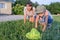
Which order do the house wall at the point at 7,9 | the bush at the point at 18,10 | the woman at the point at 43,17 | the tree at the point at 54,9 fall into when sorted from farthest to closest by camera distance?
the tree at the point at 54,9 < the bush at the point at 18,10 < the house wall at the point at 7,9 < the woman at the point at 43,17

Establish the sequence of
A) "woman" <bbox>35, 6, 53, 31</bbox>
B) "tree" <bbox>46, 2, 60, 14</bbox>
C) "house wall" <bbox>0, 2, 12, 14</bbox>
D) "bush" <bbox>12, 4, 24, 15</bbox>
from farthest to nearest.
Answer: "tree" <bbox>46, 2, 60, 14</bbox>, "bush" <bbox>12, 4, 24, 15</bbox>, "house wall" <bbox>0, 2, 12, 14</bbox>, "woman" <bbox>35, 6, 53, 31</bbox>

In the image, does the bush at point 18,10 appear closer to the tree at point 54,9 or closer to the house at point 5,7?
the house at point 5,7

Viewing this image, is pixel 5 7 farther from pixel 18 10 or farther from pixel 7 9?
pixel 18 10

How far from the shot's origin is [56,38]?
13.4 feet

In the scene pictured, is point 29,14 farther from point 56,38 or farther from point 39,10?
point 56,38

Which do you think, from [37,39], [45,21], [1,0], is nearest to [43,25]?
[45,21]

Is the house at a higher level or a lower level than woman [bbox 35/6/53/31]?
lower

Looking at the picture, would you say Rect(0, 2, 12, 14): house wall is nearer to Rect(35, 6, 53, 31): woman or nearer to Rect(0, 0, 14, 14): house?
Rect(0, 0, 14, 14): house

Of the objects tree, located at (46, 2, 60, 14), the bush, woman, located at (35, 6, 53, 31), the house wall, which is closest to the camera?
woman, located at (35, 6, 53, 31)

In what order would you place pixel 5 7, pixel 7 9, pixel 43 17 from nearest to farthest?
pixel 43 17 → pixel 7 9 → pixel 5 7

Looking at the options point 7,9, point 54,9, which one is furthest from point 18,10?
point 54,9

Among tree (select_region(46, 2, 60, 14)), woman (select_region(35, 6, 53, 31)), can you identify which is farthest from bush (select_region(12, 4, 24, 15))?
woman (select_region(35, 6, 53, 31))

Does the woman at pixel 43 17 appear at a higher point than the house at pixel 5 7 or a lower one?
higher

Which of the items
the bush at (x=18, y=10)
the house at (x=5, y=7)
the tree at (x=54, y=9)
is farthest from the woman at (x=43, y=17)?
the tree at (x=54, y=9)
